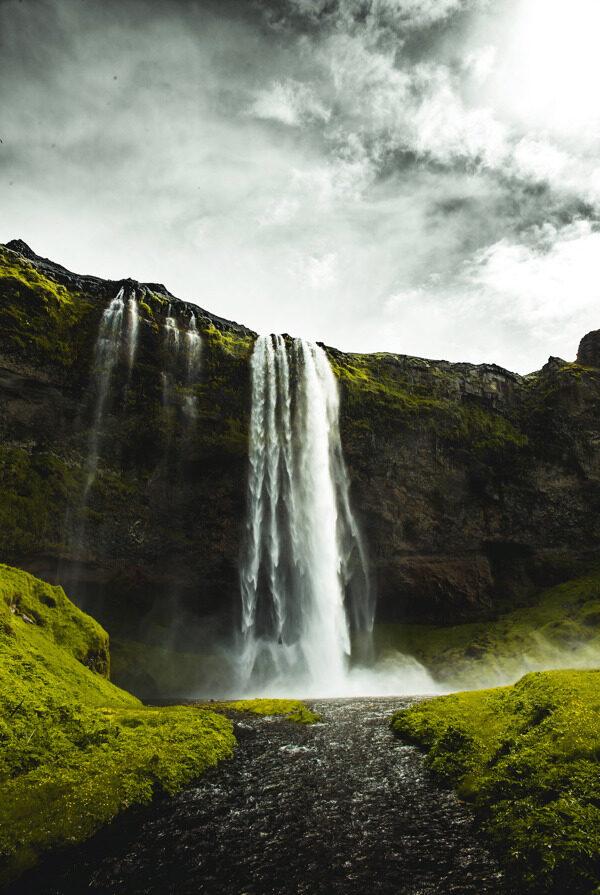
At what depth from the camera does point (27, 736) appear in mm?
12156

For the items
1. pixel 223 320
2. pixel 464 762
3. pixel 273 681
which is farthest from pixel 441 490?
pixel 464 762

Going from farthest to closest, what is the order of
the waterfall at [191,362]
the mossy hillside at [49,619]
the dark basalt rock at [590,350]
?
the dark basalt rock at [590,350] → the waterfall at [191,362] → the mossy hillside at [49,619]

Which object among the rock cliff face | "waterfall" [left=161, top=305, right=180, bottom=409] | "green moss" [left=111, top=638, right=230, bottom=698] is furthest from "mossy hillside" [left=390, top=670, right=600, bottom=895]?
"waterfall" [left=161, top=305, right=180, bottom=409]

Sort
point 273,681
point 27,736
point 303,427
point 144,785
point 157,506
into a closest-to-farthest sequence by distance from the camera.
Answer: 1. point 144,785
2. point 27,736
3. point 273,681
4. point 157,506
5. point 303,427

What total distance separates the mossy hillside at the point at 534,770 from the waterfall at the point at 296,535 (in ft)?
78.4

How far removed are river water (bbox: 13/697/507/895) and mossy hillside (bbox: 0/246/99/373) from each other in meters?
34.8

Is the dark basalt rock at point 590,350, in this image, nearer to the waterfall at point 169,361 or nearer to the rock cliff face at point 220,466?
the rock cliff face at point 220,466

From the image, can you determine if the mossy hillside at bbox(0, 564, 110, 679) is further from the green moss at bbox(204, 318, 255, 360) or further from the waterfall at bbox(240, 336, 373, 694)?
the green moss at bbox(204, 318, 255, 360)

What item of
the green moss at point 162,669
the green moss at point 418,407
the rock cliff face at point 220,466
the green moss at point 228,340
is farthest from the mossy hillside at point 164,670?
the green moss at point 228,340

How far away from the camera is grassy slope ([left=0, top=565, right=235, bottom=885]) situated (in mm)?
9219

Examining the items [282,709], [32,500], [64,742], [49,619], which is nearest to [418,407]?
[282,709]

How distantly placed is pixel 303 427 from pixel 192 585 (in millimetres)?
18201

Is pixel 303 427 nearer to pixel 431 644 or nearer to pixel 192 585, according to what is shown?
pixel 192 585

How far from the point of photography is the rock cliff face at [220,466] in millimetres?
38000
